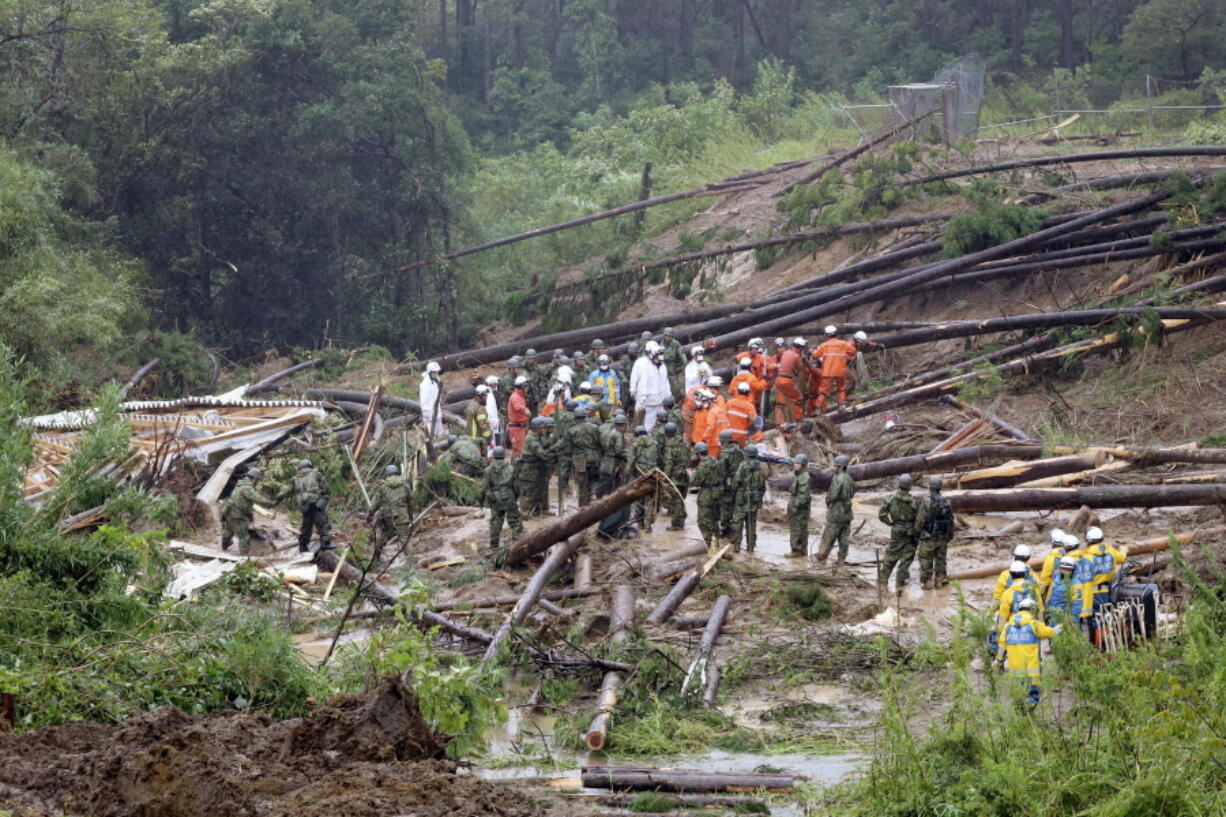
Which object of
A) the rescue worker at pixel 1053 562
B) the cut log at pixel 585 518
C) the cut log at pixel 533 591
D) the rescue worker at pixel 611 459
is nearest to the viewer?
the rescue worker at pixel 1053 562

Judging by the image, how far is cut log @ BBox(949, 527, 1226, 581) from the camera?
14.5 meters

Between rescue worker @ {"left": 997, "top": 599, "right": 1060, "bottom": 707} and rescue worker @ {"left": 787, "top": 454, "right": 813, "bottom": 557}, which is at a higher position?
rescue worker @ {"left": 997, "top": 599, "right": 1060, "bottom": 707}

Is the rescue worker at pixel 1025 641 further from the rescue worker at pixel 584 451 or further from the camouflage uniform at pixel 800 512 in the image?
the rescue worker at pixel 584 451

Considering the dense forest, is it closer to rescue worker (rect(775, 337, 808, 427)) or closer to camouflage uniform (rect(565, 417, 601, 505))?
rescue worker (rect(775, 337, 808, 427))

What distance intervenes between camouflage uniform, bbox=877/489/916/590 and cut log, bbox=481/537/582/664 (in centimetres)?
331

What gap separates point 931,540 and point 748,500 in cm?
223

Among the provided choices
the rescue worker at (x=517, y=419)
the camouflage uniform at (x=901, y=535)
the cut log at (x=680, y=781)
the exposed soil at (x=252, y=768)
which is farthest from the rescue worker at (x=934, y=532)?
the exposed soil at (x=252, y=768)

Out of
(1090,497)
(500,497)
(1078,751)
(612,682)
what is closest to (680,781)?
(1078,751)

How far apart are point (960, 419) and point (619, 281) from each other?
984 cm

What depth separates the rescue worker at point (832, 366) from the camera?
2181 cm

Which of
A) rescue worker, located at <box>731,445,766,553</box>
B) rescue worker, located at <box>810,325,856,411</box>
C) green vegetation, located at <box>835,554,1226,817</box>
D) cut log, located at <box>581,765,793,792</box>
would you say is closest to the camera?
green vegetation, located at <box>835,554,1226,817</box>

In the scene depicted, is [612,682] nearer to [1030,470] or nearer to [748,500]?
[748,500]

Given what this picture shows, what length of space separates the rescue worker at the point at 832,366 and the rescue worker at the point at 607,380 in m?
3.13

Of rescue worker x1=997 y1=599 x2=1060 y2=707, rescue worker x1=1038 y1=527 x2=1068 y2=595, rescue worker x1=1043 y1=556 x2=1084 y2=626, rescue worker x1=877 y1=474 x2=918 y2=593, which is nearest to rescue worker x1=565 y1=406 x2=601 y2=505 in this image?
rescue worker x1=877 y1=474 x2=918 y2=593
